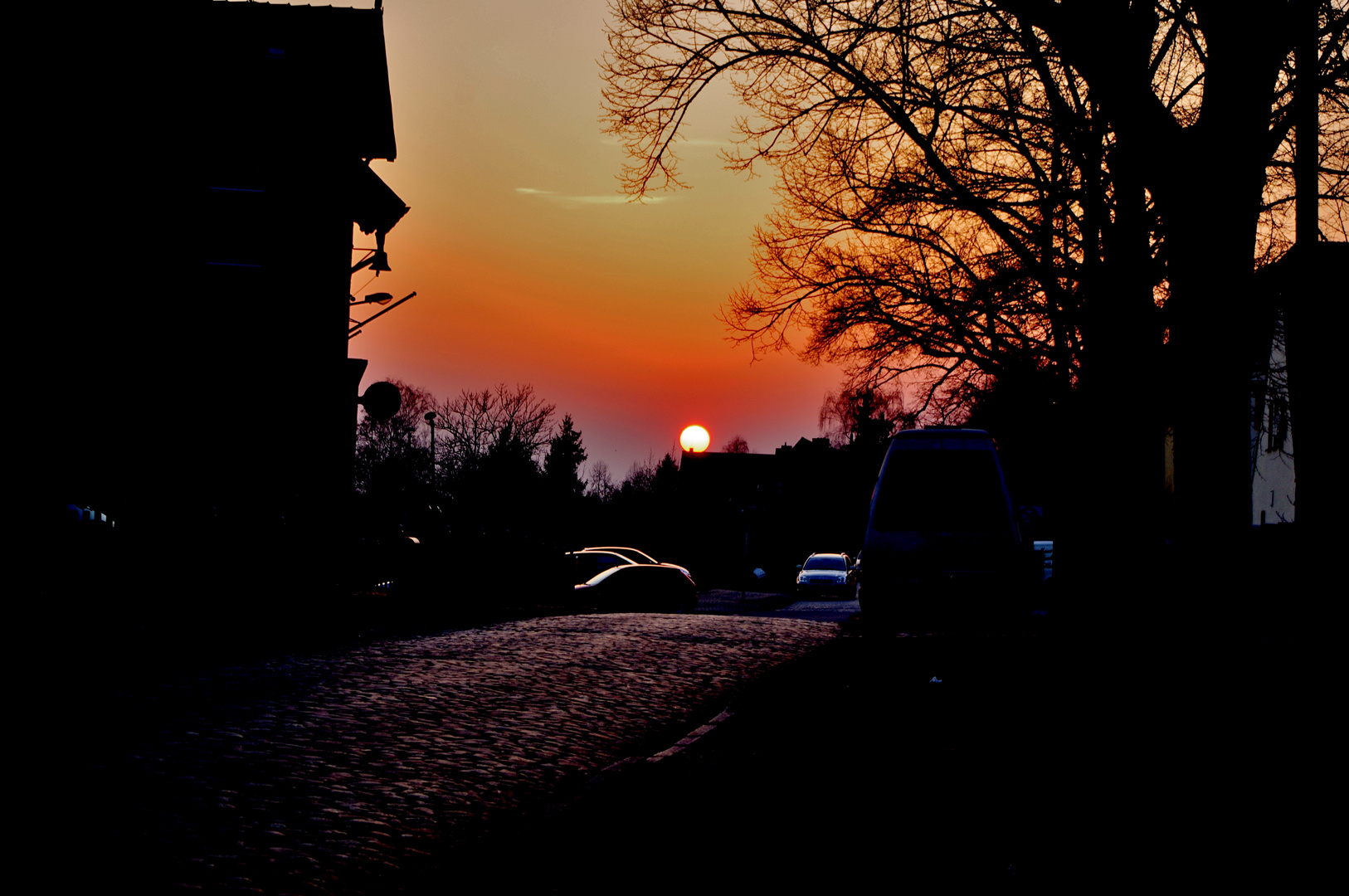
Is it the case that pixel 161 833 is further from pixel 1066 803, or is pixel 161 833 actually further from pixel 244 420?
pixel 244 420

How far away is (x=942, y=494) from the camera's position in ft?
44.4

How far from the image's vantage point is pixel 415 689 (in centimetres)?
754

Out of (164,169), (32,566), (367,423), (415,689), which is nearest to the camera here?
(415,689)

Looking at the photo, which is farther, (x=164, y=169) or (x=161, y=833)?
(x=164, y=169)

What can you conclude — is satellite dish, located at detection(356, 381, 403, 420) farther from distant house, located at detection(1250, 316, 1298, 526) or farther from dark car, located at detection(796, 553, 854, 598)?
dark car, located at detection(796, 553, 854, 598)

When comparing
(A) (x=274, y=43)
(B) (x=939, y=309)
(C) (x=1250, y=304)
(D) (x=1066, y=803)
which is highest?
(A) (x=274, y=43)

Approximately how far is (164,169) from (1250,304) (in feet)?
53.6

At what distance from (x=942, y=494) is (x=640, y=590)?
11.7m

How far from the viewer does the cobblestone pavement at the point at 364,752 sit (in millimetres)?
3781

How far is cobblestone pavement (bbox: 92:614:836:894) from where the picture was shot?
3781 mm

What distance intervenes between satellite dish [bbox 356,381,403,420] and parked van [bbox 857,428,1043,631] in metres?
12.1

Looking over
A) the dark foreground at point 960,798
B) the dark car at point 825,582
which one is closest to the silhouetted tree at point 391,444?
the dark car at point 825,582

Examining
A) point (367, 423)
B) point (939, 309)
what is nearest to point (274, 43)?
point (939, 309)

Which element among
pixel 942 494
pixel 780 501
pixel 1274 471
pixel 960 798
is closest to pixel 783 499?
pixel 780 501
